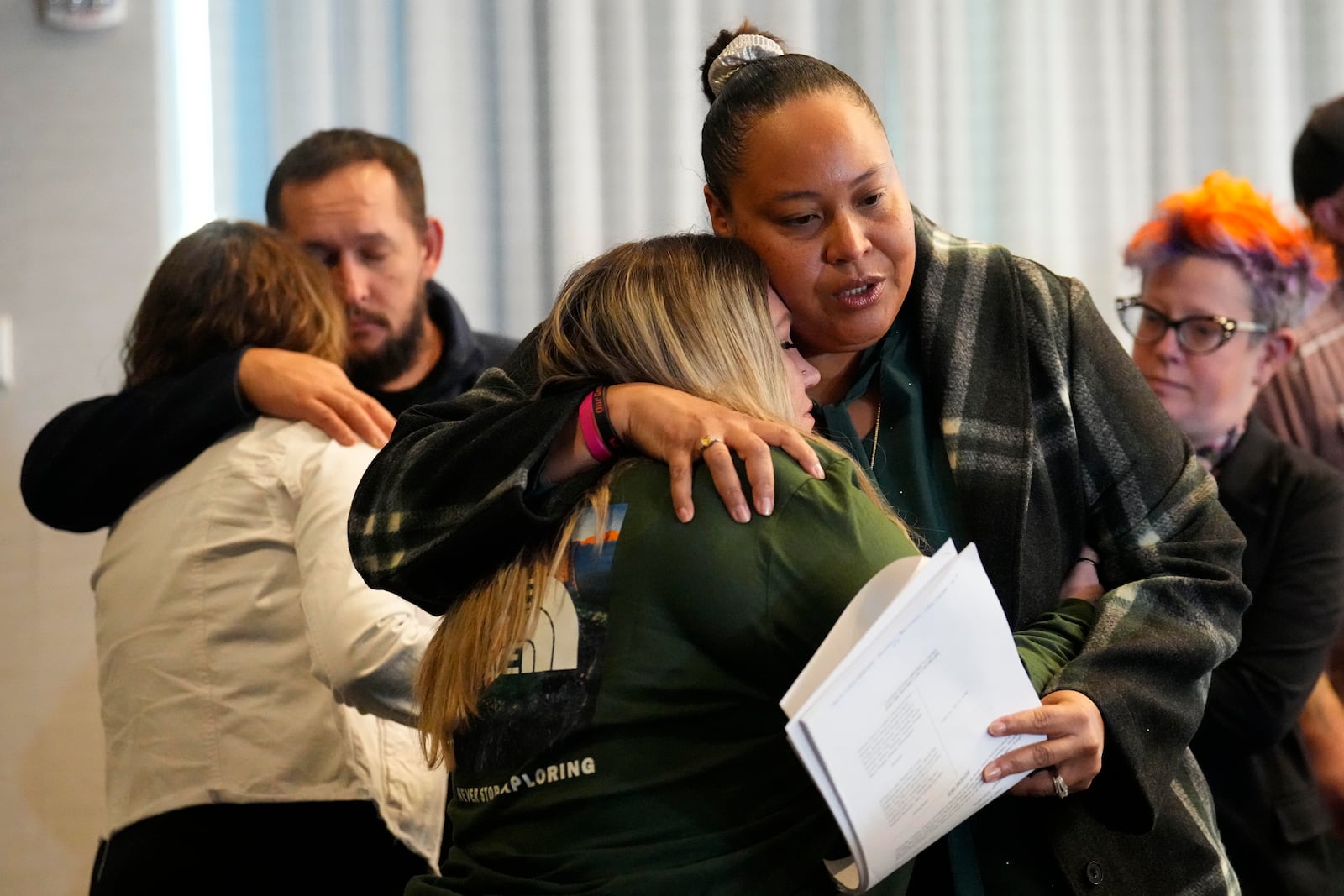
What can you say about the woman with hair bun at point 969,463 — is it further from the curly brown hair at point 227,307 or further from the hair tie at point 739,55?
the curly brown hair at point 227,307

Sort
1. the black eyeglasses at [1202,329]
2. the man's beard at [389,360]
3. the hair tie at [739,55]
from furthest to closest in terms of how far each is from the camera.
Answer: the man's beard at [389,360] < the black eyeglasses at [1202,329] < the hair tie at [739,55]

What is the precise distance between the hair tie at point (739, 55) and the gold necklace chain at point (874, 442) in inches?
16.1

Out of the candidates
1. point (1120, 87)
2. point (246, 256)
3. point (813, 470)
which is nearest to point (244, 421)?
point (246, 256)

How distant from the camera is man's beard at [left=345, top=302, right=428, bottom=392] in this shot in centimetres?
243

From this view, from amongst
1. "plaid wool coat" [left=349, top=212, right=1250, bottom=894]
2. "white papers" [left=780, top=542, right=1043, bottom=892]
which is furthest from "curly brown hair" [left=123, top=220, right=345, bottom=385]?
"white papers" [left=780, top=542, right=1043, bottom=892]

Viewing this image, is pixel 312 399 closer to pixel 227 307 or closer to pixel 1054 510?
pixel 227 307

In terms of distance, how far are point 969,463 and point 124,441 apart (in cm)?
114

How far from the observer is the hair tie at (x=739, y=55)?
1.57 meters

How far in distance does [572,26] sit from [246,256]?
123 centimetres

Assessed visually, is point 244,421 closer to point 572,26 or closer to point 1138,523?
point 1138,523

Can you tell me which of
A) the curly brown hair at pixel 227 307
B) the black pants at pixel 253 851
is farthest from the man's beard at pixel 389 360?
the black pants at pixel 253 851

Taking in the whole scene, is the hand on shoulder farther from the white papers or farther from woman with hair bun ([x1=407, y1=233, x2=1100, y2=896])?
the white papers

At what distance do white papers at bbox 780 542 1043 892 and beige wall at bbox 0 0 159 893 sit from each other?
6.86ft

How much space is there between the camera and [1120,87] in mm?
3199
